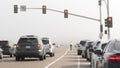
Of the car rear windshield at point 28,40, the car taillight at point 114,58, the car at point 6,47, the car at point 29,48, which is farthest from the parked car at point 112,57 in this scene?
the car at point 6,47

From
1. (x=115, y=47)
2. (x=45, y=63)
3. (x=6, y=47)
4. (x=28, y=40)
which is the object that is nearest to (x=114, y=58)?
(x=115, y=47)

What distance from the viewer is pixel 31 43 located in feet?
120

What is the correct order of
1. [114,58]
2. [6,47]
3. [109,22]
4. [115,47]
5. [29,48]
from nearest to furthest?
1. [114,58]
2. [115,47]
3. [29,48]
4. [6,47]
5. [109,22]

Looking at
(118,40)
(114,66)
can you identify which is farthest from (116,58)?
(118,40)

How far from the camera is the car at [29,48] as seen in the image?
36281 mm

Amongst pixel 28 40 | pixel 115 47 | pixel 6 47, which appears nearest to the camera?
pixel 115 47

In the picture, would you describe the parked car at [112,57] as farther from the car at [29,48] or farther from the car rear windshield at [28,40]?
the car rear windshield at [28,40]

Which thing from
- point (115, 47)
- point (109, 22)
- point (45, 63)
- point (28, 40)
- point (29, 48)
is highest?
point (109, 22)

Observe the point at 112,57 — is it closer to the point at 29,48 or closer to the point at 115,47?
the point at 115,47

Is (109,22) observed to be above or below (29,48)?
above

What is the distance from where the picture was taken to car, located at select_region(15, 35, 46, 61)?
119 feet

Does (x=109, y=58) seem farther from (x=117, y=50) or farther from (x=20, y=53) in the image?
(x=20, y=53)

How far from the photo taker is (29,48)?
36469mm

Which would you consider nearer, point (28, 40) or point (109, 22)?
point (28, 40)
